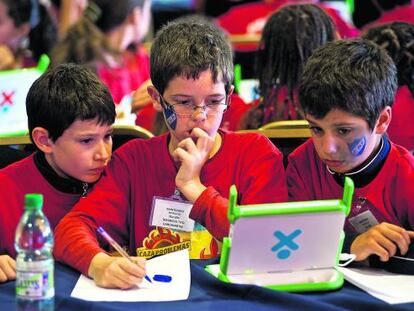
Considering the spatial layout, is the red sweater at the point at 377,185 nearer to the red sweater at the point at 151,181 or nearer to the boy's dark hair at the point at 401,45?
the red sweater at the point at 151,181

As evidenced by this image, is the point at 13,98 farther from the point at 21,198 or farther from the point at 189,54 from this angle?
the point at 189,54

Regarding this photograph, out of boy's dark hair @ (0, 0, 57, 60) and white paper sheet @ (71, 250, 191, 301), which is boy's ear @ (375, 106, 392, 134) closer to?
white paper sheet @ (71, 250, 191, 301)

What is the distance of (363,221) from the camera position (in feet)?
7.02

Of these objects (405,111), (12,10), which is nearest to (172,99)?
(405,111)

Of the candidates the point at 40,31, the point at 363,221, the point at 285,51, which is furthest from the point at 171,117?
the point at 40,31

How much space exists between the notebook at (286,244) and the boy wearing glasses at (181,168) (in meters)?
0.23

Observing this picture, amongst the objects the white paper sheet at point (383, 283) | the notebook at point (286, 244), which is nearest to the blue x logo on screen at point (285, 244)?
the notebook at point (286, 244)

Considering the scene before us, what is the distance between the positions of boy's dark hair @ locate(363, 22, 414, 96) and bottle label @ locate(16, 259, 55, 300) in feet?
5.66

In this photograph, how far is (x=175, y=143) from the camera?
224 cm

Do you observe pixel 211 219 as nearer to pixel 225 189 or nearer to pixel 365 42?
pixel 225 189

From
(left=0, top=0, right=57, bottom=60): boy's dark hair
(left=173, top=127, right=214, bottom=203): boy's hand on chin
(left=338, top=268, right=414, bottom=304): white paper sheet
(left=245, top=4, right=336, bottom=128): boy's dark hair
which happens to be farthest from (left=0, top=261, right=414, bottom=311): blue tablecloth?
(left=0, top=0, right=57, bottom=60): boy's dark hair

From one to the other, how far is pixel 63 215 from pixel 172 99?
0.46m

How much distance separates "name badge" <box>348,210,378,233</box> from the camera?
2125 millimetres

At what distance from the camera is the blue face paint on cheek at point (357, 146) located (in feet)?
6.69
